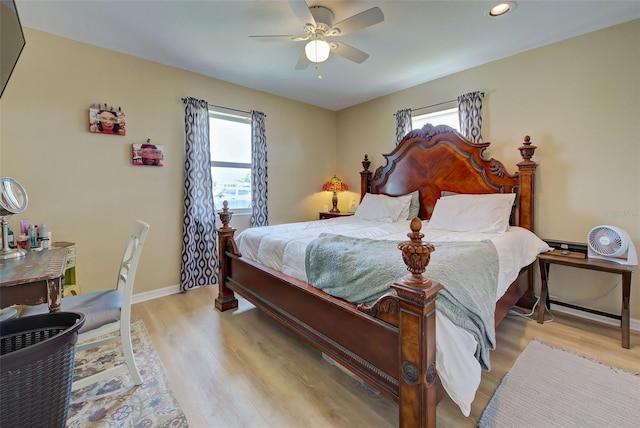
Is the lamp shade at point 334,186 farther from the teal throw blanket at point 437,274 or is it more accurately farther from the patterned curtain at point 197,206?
the teal throw blanket at point 437,274

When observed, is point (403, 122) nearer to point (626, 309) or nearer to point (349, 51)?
point (349, 51)

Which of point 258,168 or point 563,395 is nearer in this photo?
point 563,395

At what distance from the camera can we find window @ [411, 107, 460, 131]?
11.3 feet

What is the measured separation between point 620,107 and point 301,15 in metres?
2.82

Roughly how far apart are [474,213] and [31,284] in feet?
10.7

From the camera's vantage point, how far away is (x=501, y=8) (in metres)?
2.15

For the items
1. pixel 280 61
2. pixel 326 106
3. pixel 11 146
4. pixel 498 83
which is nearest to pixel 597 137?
pixel 498 83

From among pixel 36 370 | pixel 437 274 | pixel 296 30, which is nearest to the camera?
pixel 36 370

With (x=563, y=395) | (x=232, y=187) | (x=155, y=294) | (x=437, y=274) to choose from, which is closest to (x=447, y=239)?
(x=437, y=274)

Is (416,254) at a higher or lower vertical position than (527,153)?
lower

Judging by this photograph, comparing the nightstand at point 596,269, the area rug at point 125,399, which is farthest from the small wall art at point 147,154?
the nightstand at point 596,269

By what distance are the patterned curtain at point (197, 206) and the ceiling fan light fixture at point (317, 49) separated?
1.71 metres

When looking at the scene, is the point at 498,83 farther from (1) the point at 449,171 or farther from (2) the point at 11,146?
(2) the point at 11,146

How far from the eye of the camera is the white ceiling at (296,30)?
2.12m
